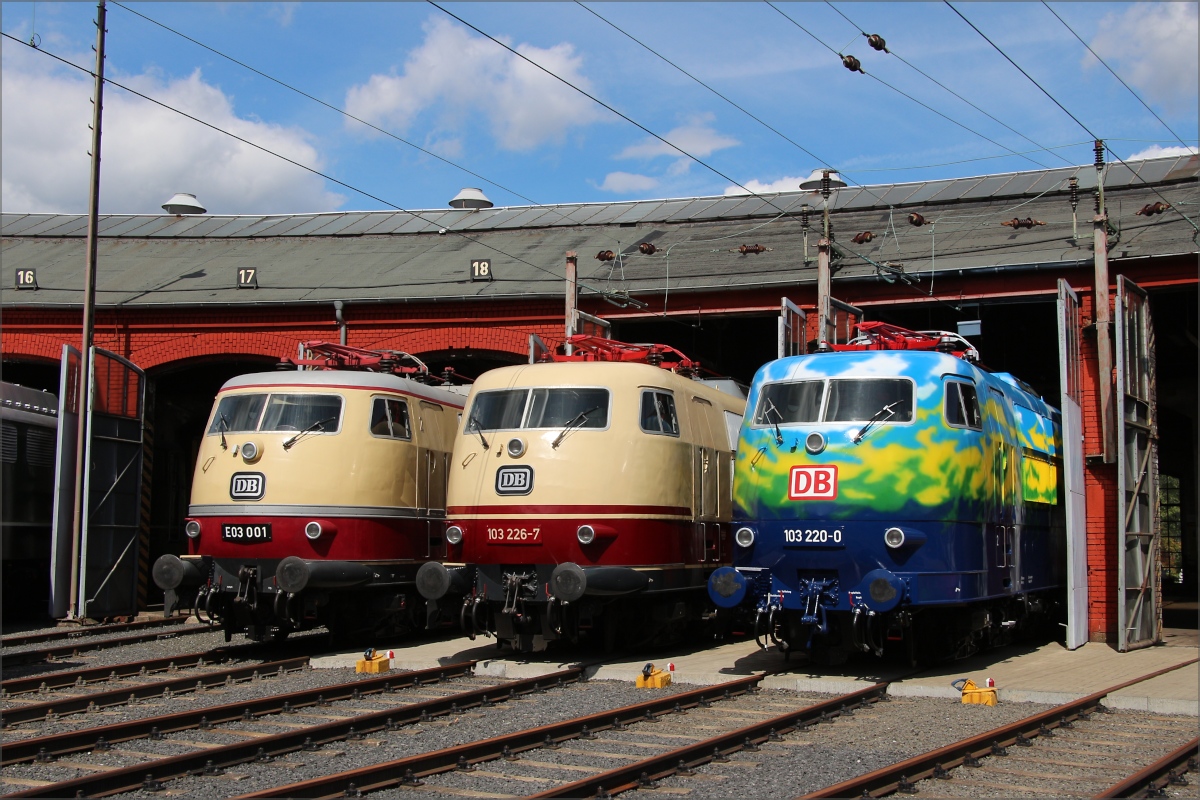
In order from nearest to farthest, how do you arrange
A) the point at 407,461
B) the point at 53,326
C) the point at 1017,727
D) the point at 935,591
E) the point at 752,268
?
the point at 1017,727
the point at 935,591
the point at 407,461
the point at 752,268
the point at 53,326

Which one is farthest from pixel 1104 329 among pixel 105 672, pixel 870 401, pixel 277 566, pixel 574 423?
pixel 105 672

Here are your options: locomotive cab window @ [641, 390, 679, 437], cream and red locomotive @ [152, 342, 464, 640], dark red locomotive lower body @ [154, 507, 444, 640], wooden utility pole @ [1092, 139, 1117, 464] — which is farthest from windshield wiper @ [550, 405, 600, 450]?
wooden utility pole @ [1092, 139, 1117, 464]

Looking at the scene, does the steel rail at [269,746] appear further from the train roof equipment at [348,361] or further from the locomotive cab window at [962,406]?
the train roof equipment at [348,361]

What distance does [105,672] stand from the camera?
12.4 meters

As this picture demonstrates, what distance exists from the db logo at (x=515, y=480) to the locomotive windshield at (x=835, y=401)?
2.54 metres

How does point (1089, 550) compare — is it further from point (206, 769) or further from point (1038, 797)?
point (206, 769)

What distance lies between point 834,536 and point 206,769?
6.22m

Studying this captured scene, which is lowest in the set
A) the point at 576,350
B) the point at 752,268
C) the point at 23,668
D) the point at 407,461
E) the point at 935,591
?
the point at 23,668

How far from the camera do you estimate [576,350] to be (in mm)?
15758

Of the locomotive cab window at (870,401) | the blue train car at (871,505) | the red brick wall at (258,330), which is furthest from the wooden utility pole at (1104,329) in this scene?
the red brick wall at (258,330)

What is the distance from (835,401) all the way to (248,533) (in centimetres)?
677

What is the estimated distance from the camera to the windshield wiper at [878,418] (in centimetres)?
1152

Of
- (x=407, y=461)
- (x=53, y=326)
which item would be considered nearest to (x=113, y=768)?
(x=407, y=461)

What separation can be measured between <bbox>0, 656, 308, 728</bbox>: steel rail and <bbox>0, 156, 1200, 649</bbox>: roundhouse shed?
23.6 feet
